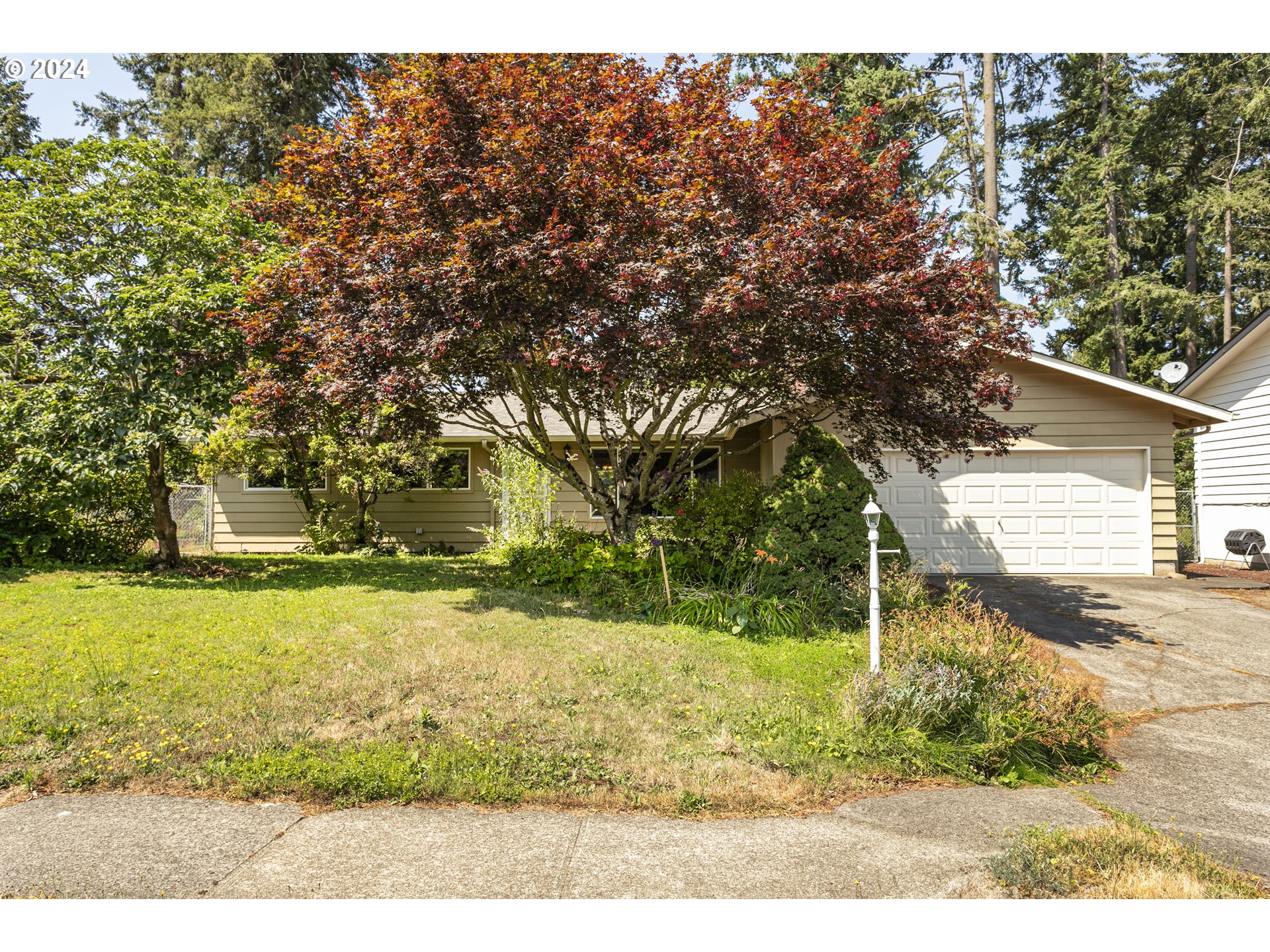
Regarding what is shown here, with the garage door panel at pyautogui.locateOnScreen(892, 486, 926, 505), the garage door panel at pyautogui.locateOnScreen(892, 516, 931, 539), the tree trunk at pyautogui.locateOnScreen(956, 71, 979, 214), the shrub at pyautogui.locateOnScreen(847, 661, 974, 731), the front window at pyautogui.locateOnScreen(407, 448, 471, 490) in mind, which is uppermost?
the tree trunk at pyautogui.locateOnScreen(956, 71, 979, 214)

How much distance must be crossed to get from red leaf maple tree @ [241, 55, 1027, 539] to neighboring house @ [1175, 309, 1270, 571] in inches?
367

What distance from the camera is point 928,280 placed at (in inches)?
263

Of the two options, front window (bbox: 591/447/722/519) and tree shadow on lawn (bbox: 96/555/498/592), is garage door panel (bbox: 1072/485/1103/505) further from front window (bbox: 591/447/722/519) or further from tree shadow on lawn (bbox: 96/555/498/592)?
tree shadow on lawn (bbox: 96/555/498/592)

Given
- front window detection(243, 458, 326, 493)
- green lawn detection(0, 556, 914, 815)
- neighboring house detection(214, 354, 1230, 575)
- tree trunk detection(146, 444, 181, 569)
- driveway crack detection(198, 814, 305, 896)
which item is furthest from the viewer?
front window detection(243, 458, 326, 493)

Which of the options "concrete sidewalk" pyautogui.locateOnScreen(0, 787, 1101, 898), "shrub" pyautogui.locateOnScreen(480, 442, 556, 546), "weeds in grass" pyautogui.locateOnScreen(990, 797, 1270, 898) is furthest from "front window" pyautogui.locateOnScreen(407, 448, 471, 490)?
"weeds in grass" pyautogui.locateOnScreen(990, 797, 1270, 898)

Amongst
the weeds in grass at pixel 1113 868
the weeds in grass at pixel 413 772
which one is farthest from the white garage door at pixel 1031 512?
the weeds in grass at pixel 413 772

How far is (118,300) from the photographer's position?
865 centimetres

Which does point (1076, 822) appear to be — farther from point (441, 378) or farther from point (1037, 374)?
point (1037, 374)

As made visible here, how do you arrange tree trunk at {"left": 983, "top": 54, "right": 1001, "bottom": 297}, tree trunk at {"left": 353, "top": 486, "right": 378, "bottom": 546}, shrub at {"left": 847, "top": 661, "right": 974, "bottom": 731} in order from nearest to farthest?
shrub at {"left": 847, "top": 661, "right": 974, "bottom": 731} → tree trunk at {"left": 353, "top": 486, "right": 378, "bottom": 546} → tree trunk at {"left": 983, "top": 54, "right": 1001, "bottom": 297}

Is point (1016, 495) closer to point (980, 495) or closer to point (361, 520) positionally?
point (980, 495)

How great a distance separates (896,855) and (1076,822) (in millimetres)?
1171

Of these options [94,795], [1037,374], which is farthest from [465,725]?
[1037,374]

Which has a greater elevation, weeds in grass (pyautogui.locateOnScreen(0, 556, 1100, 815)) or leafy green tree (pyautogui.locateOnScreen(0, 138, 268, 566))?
leafy green tree (pyautogui.locateOnScreen(0, 138, 268, 566))

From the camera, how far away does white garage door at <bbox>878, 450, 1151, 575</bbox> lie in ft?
36.1
